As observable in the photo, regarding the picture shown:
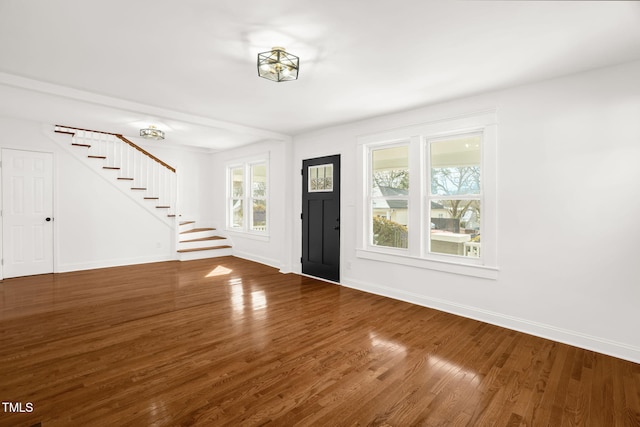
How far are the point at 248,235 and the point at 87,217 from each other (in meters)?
3.21

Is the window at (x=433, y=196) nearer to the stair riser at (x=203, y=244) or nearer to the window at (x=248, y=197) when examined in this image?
the window at (x=248, y=197)

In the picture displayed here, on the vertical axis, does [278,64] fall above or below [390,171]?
above

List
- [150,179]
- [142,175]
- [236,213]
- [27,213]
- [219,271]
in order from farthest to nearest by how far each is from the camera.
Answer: [236,213], [150,179], [142,175], [219,271], [27,213]

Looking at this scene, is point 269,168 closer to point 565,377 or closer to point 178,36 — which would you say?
point 178,36

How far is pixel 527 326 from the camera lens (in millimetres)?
3350

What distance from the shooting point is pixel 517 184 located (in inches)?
135

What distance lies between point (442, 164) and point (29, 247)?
23.5 ft

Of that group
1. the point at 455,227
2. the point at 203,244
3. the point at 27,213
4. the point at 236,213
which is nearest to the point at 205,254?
the point at 203,244

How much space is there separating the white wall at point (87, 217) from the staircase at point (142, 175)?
196mm

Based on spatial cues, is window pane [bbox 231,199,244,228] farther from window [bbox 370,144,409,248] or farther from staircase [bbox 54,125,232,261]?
window [bbox 370,144,409,248]

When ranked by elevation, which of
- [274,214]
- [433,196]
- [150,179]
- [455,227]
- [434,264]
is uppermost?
[150,179]

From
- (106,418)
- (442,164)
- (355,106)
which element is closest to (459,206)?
(442,164)

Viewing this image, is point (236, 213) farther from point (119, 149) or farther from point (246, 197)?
point (119, 149)

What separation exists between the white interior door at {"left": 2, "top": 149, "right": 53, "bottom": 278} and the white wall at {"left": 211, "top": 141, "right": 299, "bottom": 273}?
3579mm
